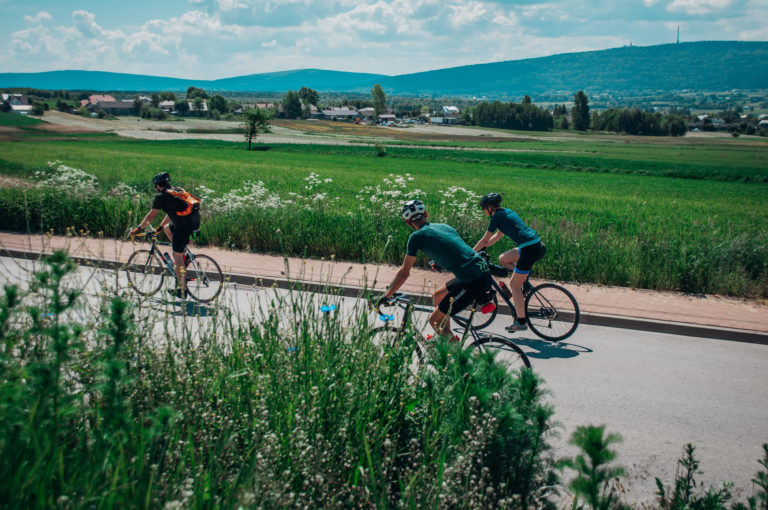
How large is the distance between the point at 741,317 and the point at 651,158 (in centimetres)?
6380

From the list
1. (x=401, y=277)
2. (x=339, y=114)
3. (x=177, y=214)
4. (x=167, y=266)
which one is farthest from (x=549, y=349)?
(x=339, y=114)

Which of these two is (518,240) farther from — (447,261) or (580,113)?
(580,113)

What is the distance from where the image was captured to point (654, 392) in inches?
240

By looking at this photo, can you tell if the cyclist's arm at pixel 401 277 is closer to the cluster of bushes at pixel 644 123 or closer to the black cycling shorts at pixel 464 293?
the black cycling shorts at pixel 464 293

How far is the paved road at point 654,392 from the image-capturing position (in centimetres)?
462

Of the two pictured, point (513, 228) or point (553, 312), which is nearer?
point (513, 228)

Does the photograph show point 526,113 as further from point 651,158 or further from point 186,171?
point 186,171

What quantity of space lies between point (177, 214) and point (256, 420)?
5.93m

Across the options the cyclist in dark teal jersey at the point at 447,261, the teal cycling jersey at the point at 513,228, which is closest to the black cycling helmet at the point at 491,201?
the teal cycling jersey at the point at 513,228

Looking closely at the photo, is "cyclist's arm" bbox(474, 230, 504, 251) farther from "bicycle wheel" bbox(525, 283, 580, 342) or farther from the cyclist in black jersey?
the cyclist in black jersey

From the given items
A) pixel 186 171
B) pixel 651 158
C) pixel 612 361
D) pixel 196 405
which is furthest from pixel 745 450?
pixel 651 158

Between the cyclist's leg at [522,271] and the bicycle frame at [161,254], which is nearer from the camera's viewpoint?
the cyclist's leg at [522,271]

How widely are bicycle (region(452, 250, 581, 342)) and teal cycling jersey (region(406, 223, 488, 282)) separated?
6.55ft

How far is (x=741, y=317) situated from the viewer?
341 inches
